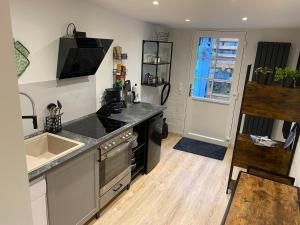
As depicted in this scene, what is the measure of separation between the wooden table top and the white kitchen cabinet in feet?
4.19

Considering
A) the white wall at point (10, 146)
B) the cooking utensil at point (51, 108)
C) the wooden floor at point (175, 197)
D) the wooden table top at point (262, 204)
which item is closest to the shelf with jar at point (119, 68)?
the cooking utensil at point (51, 108)

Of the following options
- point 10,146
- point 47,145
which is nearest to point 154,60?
point 47,145

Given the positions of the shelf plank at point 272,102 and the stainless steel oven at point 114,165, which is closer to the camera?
the shelf plank at point 272,102

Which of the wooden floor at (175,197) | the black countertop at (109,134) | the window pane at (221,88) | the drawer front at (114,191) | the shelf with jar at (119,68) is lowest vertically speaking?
the wooden floor at (175,197)

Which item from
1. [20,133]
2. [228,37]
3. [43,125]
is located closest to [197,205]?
[43,125]

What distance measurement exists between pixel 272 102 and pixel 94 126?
1.88 metres

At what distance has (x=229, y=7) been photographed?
7.02 ft

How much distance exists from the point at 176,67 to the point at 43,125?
290 cm

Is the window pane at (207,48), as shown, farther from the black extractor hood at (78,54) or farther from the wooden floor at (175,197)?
the black extractor hood at (78,54)

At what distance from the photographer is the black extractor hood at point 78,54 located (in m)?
2.12

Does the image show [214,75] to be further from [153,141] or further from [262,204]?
[262,204]

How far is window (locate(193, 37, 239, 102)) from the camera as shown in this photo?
3.94 metres

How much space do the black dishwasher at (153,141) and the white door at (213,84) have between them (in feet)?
4.77

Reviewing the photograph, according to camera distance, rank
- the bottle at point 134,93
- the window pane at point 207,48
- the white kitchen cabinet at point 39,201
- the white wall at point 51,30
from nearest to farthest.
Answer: the white kitchen cabinet at point 39,201 → the white wall at point 51,30 → the bottle at point 134,93 → the window pane at point 207,48
